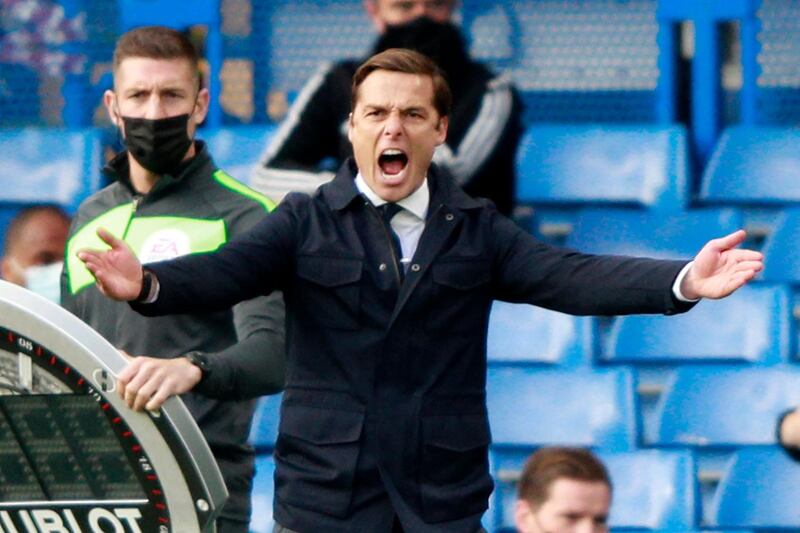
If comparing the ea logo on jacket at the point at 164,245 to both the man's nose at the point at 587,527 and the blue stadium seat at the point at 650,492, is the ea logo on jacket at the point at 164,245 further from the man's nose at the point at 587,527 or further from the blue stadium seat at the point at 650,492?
the blue stadium seat at the point at 650,492

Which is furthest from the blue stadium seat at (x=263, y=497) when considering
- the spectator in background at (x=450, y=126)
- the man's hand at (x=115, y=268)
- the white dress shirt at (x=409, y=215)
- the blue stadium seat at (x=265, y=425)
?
the man's hand at (x=115, y=268)

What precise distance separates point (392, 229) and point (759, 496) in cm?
270

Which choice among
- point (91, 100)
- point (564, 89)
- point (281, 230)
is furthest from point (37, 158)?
point (281, 230)

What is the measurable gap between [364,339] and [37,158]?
3.73 m

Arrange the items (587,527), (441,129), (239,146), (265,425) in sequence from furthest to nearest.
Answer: (239,146), (265,425), (587,527), (441,129)

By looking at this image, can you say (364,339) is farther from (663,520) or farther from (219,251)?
(663,520)

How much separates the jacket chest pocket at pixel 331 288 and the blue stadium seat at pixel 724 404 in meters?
2.82

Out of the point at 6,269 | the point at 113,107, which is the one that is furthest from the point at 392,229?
the point at 6,269

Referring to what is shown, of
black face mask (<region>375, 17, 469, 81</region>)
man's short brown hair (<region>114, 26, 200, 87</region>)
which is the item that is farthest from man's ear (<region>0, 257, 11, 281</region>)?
man's short brown hair (<region>114, 26, 200, 87</region>)

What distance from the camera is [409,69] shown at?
326cm

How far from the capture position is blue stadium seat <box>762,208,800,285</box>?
604 centimetres

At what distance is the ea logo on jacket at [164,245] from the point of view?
151 inches

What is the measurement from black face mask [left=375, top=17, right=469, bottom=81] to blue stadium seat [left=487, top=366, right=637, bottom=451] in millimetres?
997

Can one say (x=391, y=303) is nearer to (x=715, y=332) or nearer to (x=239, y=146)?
(x=715, y=332)
